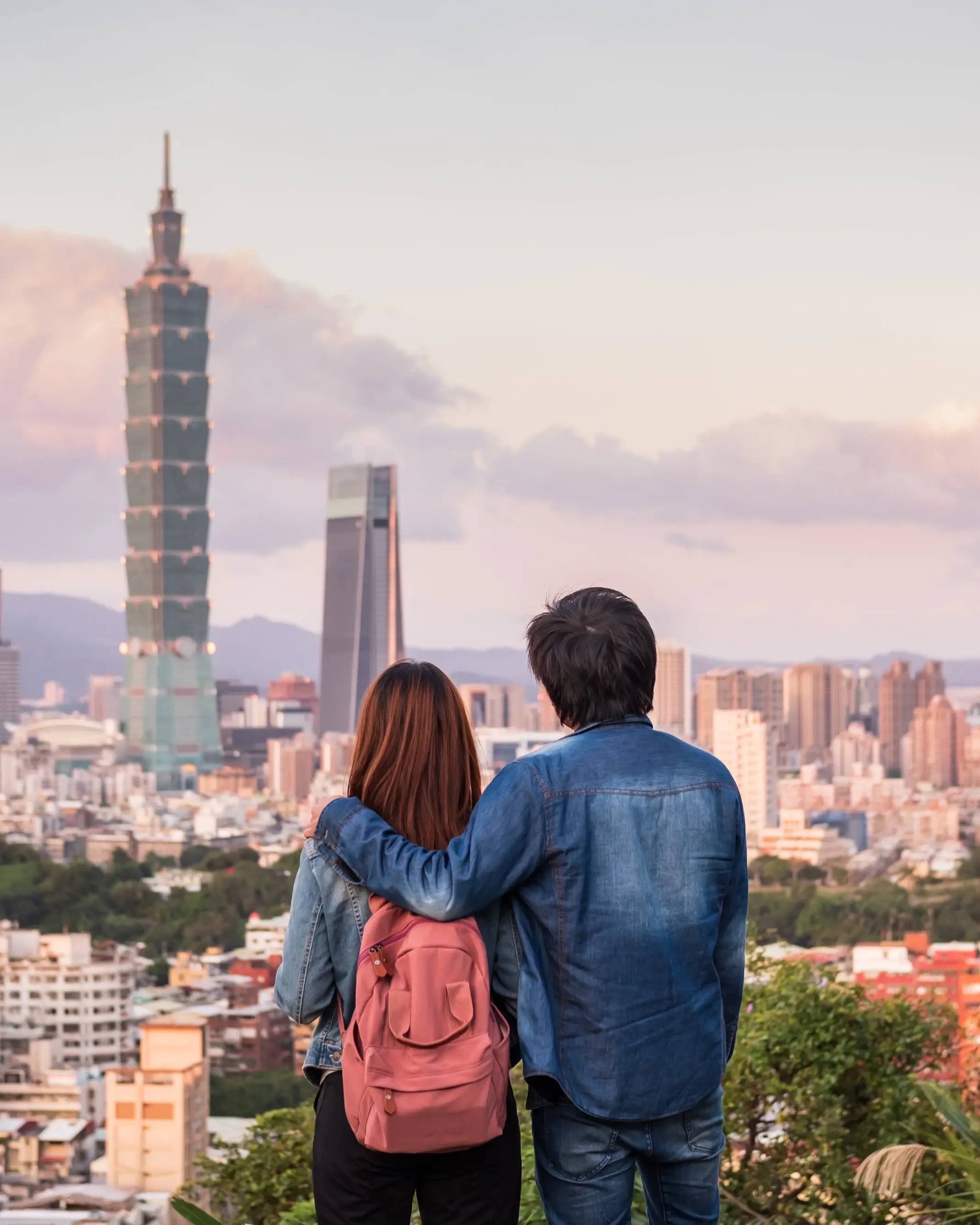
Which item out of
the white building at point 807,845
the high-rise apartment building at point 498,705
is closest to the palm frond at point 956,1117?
the white building at point 807,845

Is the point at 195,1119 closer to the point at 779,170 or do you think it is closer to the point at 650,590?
the point at 650,590

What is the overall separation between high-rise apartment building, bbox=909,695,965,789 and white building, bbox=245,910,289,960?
52.2 ft

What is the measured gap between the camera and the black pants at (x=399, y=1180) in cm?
97

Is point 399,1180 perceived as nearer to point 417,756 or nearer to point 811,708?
point 417,756

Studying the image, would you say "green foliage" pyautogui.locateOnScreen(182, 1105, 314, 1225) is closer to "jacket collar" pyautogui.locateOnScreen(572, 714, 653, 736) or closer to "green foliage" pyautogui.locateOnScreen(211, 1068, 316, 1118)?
"jacket collar" pyautogui.locateOnScreen(572, 714, 653, 736)

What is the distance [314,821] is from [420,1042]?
0.16 m

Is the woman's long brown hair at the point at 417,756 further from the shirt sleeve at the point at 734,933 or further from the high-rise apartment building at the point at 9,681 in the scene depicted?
the high-rise apartment building at the point at 9,681

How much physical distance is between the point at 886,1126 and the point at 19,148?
1474 inches

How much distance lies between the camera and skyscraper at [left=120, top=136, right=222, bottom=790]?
39.7 meters

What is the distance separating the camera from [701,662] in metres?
32.4

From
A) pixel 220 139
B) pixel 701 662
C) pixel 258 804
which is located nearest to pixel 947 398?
pixel 701 662

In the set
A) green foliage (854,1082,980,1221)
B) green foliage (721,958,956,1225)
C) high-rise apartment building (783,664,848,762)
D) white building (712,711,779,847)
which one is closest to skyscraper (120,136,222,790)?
high-rise apartment building (783,664,848,762)

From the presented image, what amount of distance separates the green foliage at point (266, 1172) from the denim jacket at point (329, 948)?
8.03 feet

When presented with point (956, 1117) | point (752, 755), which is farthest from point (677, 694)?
point (956, 1117)
